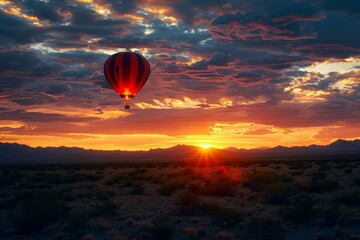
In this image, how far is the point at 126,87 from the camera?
3403cm

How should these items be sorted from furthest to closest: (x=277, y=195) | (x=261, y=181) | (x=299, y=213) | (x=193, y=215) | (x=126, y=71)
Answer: (x=126, y=71), (x=261, y=181), (x=277, y=195), (x=193, y=215), (x=299, y=213)

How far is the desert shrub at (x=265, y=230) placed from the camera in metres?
15.1

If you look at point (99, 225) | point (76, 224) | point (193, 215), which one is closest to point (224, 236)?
point (193, 215)

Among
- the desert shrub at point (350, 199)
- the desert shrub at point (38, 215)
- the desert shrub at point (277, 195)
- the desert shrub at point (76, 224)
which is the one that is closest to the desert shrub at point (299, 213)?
the desert shrub at point (277, 195)

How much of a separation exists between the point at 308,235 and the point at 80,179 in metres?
26.6

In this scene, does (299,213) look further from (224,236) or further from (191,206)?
(191,206)

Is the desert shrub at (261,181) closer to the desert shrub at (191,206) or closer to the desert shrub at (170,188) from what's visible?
the desert shrub at (170,188)

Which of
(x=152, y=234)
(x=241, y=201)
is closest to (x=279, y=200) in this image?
(x=241, y=201)

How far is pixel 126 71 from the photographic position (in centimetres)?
3297

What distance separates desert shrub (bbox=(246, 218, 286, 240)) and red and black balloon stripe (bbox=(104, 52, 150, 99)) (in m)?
19.9

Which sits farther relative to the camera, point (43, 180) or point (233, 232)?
point (43, 180)

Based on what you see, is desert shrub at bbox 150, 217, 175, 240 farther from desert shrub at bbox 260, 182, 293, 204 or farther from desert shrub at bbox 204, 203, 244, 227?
desert shrub at bbox 260, 182, 293, 204

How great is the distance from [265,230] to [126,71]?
67.7ft

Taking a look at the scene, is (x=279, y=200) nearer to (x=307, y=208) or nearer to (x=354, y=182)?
(x=307, y=208)
